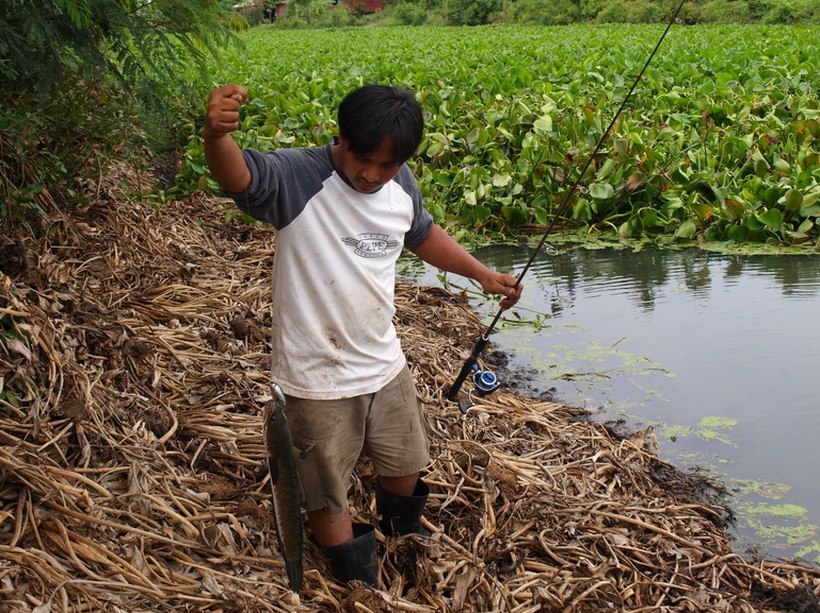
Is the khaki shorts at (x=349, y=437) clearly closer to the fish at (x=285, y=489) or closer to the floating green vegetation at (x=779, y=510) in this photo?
the fish at (x=285, y=489)

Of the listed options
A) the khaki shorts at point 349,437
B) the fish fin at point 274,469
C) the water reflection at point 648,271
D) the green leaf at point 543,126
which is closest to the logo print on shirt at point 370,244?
the khaki shorts at point 349,437

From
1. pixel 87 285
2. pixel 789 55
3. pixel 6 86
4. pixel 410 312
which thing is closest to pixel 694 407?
pixel 410 312

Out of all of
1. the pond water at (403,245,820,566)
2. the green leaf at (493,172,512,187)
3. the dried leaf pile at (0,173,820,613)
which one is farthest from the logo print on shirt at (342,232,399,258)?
the green leaf at (493,172,512,187)

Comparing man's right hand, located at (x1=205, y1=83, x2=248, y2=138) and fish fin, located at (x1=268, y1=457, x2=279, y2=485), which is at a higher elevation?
man's right hand, located at (x1=205, y1=83, x2=248, y2=138)

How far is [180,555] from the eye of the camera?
8.21 ft

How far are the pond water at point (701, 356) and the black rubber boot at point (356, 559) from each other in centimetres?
142

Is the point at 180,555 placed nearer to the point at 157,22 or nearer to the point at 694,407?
the point at 157,22

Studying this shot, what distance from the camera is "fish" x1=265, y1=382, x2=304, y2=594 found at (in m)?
2.18

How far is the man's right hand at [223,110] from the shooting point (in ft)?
6.89

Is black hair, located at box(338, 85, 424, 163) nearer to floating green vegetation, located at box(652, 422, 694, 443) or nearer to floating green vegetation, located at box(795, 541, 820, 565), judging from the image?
floating green vegetation, located at box(795, 541, 820, 565)

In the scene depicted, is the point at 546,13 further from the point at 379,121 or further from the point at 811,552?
the point at 379,121

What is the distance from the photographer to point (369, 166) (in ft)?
7.68

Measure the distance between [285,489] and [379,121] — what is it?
0.92 m

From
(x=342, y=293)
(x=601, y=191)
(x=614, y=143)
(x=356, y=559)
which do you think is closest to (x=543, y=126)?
(x=614, y=143)
